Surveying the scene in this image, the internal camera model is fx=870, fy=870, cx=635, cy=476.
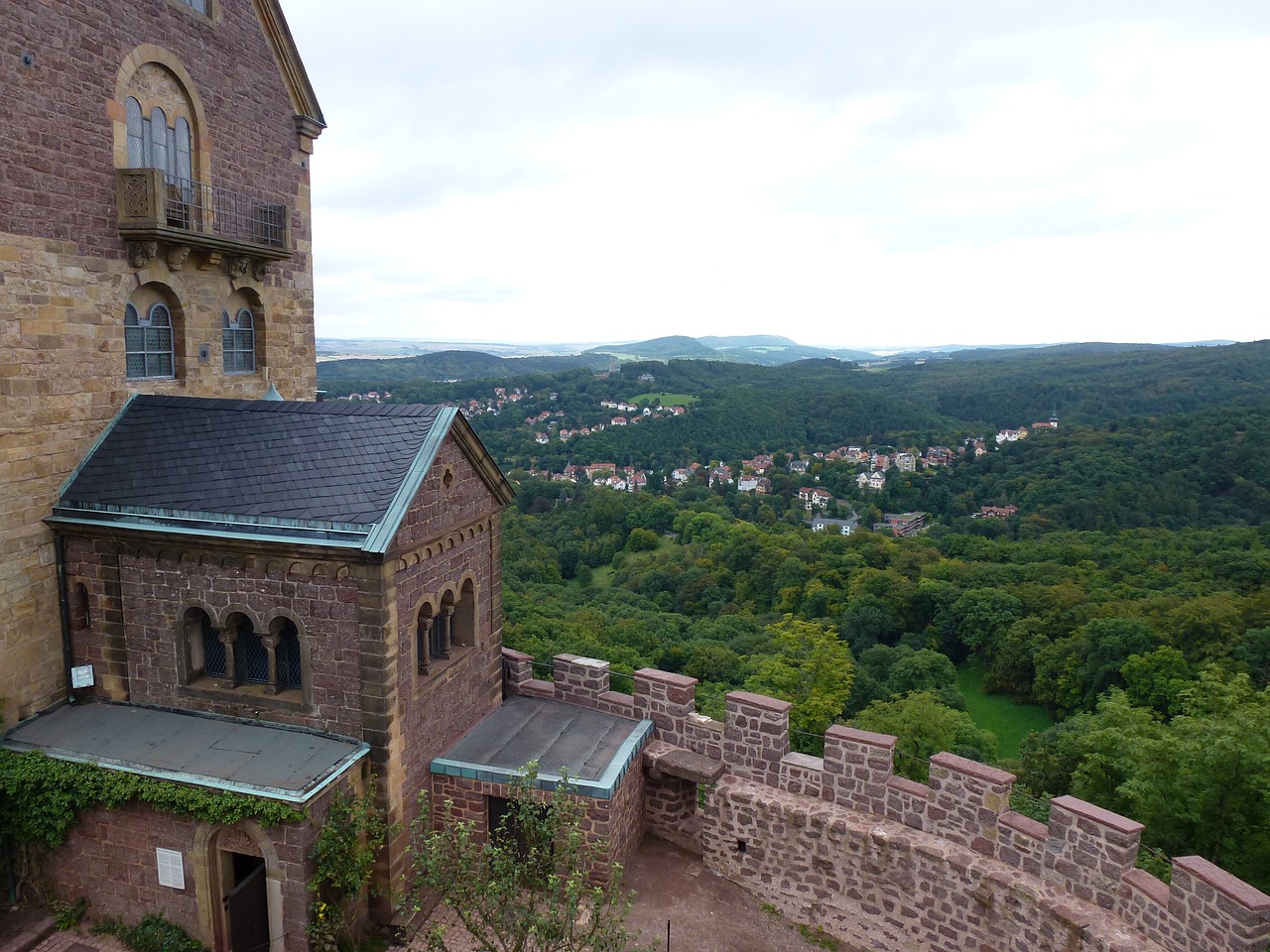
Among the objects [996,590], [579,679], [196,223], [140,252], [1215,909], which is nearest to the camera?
[1215,909]

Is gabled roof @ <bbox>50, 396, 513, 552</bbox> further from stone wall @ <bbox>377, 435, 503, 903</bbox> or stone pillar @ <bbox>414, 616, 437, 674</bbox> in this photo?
stone pillar @ <bbox>414, 616, 437, 674</bbox>

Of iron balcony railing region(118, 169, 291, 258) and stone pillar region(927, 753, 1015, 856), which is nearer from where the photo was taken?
stone pillar region(927, 753, 1015, 856)

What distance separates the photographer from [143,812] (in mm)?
9773

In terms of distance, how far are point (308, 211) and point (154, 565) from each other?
8.19 m

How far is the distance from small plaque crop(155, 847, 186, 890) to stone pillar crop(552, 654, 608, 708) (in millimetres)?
5229

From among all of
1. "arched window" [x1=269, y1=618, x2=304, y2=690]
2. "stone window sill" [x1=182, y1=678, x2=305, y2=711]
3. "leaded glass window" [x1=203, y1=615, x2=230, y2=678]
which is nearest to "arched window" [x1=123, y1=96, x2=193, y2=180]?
"leaded glass window" [x1=203, y1=615, x2=230, y2=678]

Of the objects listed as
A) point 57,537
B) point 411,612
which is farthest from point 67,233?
point 411,612

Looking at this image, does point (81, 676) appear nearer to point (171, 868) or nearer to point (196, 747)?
point (196, 747)

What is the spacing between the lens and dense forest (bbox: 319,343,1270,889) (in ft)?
69.3

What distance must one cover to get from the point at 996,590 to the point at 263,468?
50877mm

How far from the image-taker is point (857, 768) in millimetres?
11047

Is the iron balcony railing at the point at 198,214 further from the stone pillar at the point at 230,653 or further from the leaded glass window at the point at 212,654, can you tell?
the stone pillar at the point at 230,653

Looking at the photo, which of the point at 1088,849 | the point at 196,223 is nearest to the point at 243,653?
the point at 196,223

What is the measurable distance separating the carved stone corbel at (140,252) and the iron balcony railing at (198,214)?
203mm
